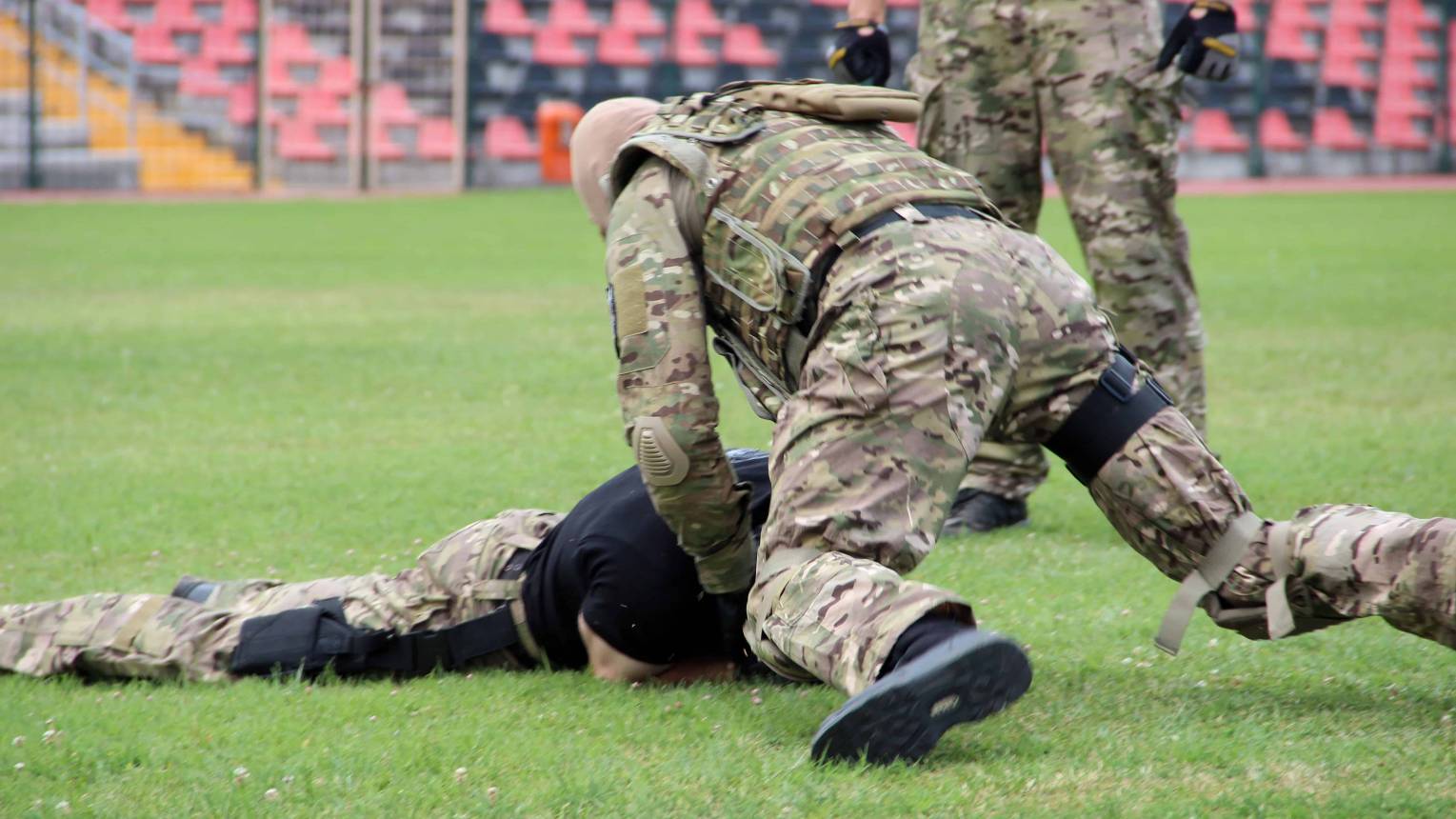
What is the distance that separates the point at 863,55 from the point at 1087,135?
0.69m

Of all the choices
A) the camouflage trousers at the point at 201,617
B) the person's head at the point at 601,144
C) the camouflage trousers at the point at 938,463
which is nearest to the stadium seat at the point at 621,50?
the person's head at the point at 601,144

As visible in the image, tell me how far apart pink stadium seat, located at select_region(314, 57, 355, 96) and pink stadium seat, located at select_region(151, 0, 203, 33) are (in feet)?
7.12

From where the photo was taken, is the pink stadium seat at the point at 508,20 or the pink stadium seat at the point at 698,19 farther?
the pink stadium seat at the point at 698,19

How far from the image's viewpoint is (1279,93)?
78.6ft

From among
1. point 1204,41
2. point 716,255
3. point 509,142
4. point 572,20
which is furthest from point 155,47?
point 716,255

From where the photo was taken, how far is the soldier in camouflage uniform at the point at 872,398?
2.63m

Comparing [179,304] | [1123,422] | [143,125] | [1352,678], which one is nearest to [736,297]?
[1123,422]

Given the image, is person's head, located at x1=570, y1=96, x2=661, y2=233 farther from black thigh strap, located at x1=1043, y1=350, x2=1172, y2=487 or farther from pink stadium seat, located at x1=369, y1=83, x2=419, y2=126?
pink stadium seat, located at x1=369, y1=83, x2=419, y2=126

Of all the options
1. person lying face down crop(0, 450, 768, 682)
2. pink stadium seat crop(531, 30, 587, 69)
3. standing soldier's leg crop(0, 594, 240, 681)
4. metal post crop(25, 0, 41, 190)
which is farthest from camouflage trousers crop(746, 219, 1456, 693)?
pink stadium seat crop(531, 30, 587, 69)

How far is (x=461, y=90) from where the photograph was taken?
22.9 m

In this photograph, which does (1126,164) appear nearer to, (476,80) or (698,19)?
(476,80)

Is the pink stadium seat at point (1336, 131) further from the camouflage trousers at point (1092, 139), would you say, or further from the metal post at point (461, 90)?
the camouflage trousers at point (1092, 139)

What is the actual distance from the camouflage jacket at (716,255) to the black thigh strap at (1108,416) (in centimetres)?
42

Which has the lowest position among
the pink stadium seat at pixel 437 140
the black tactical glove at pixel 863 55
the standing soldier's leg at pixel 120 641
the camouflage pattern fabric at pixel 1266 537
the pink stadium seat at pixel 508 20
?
the standing soldier's leg at pixel 120 641
